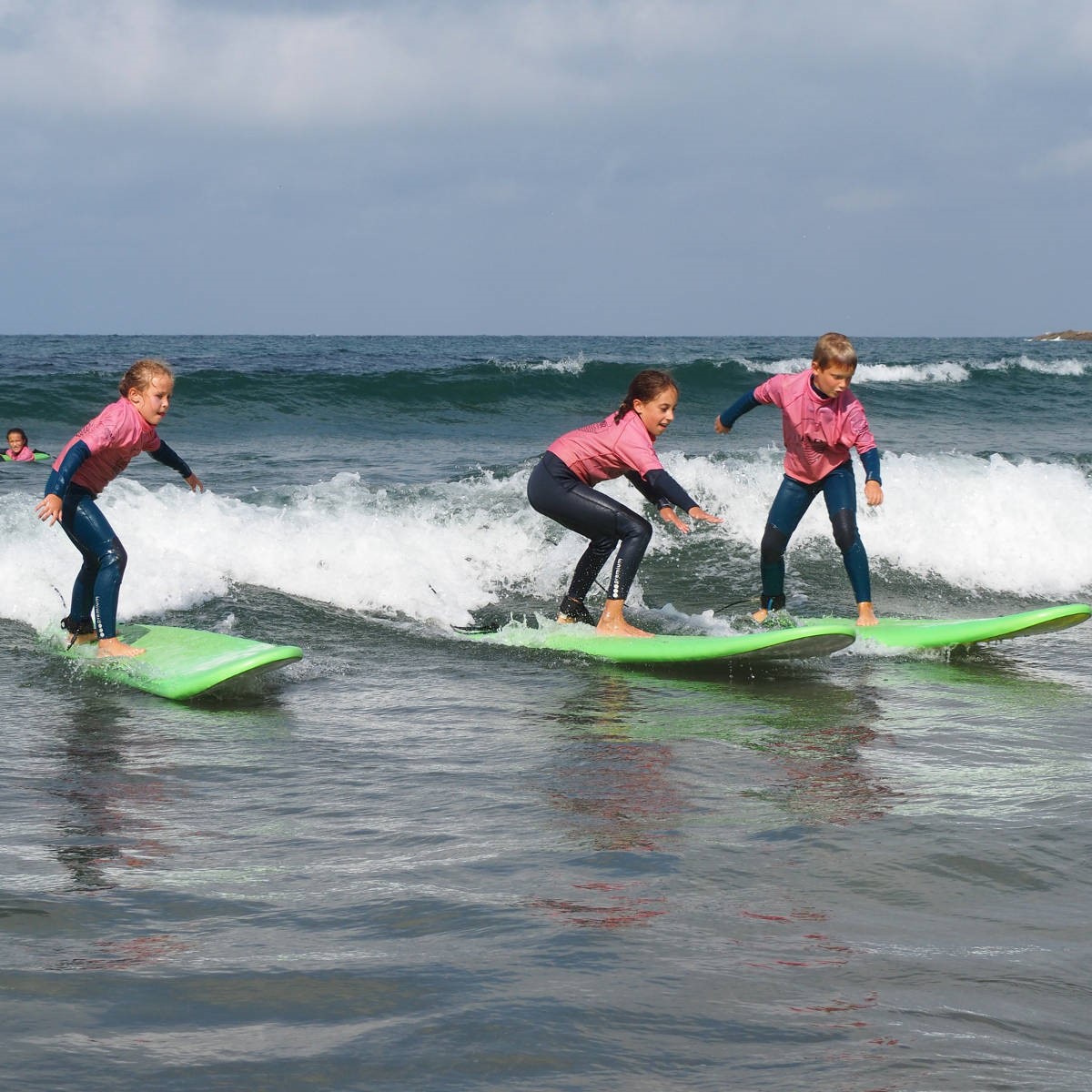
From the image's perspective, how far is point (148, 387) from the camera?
6297 millimetres

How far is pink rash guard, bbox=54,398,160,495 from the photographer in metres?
6.23

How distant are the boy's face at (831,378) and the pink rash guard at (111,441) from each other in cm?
347

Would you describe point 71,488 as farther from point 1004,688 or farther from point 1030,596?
point 1030,596

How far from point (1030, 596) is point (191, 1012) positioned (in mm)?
8338

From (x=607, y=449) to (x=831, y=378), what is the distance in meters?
1.25

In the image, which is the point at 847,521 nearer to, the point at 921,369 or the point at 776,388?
the point at 776,388

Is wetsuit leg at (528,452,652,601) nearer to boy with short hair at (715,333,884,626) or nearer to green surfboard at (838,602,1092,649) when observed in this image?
boy with short hair at (715,333,884,626)

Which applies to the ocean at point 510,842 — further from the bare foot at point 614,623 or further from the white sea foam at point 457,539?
the bare foot at point 614,623

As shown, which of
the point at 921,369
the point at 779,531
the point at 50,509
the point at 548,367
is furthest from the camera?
the point at 921,369

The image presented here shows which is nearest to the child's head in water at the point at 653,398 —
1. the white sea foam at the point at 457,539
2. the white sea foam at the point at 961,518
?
the white sea foam at the point at 457,539

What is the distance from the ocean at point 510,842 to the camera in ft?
8.39

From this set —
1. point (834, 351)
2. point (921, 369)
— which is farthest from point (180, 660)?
point (921, 369)

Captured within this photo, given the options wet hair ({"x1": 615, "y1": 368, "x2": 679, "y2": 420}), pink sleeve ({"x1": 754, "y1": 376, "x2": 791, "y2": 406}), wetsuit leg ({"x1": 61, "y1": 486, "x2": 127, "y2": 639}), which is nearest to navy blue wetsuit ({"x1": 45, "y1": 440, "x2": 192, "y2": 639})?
wetsuit leg ({"x1": 61, "y1": 486, "x2": 127, "y2": 639})

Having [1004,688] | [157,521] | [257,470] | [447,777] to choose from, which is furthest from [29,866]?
[257,470]
